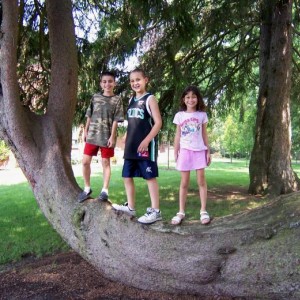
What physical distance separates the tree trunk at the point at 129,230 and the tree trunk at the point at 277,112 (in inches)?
232

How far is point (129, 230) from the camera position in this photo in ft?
12.1

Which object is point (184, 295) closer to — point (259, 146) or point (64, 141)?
point (64, 141)

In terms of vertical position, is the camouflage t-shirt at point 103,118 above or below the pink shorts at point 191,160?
above

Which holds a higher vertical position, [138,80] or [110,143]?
[138,80]

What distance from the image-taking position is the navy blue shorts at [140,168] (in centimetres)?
378

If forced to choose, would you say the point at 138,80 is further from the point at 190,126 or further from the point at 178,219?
the point at 178,219

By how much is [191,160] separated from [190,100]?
2.08 feet

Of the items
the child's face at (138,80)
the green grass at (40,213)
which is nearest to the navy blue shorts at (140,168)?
the child's face at (138,80)

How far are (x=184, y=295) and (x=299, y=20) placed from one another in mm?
8547

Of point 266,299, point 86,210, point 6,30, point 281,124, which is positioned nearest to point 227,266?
point 266,299

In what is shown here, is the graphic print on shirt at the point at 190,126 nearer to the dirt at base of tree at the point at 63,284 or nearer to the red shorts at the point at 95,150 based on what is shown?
A: the red shorts at the point at 95,150

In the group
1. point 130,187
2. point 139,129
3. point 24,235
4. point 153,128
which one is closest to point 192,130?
point 153,128

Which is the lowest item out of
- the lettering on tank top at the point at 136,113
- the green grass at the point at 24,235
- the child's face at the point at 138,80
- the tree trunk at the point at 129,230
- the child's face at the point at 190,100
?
the green grass at the point at 24,235

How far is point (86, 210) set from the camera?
3.92 metres
